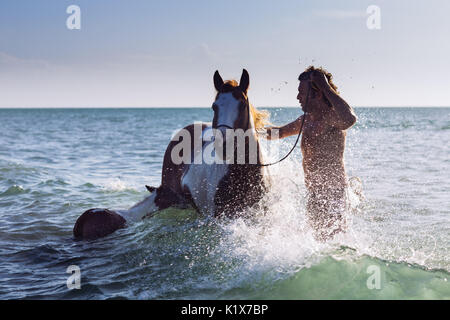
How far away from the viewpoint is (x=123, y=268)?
183 inches

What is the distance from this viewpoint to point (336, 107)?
15.0ft

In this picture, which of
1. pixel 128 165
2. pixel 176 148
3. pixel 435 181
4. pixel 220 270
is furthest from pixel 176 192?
pixel 128 165

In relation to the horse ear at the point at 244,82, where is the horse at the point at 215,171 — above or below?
below

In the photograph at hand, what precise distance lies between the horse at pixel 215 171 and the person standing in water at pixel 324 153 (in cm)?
56

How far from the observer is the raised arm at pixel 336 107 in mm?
4543

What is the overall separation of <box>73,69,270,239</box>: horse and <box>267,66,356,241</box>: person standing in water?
0.56m

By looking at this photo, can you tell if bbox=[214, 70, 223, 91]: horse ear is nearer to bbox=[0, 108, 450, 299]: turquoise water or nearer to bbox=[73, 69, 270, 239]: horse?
bbox=[73, 69, 270, 239]: horse

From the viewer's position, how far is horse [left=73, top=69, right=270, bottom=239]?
462 cm
